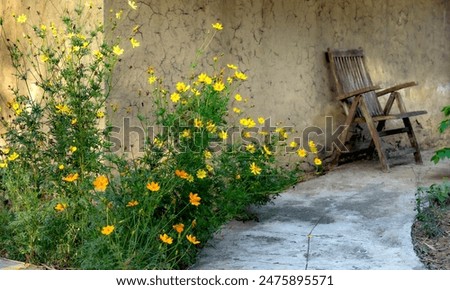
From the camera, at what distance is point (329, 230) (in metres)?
4.35

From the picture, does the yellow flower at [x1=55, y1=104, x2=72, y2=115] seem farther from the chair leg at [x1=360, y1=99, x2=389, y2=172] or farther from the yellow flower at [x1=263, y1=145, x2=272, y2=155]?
the chair leg at [x1=360, y1=99, x2=389, y2=172]

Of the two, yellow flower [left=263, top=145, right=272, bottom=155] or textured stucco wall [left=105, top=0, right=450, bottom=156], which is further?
textured stucco wall [left=105, top=0, right=450, bottom=156]

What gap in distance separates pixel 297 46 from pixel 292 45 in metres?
0.07

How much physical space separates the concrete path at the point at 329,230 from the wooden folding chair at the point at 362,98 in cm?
49

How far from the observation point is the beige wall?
479cm

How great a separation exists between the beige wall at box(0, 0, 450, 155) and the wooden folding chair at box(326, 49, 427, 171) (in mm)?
125

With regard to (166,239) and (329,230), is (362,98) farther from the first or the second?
(166,239)

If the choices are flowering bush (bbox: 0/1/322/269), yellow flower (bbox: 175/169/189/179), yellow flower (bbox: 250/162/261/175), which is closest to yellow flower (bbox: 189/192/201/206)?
flowering bush (bbox: 0/1/322/269)

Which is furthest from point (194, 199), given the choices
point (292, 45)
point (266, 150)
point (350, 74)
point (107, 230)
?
point (350, 74)

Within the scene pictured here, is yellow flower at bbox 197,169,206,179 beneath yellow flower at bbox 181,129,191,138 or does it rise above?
beneath

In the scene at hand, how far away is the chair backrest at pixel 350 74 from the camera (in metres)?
6.32

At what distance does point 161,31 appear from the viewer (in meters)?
4.87

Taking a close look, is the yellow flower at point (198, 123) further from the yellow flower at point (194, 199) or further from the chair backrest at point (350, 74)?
the chair backrest at point (350, 74)
